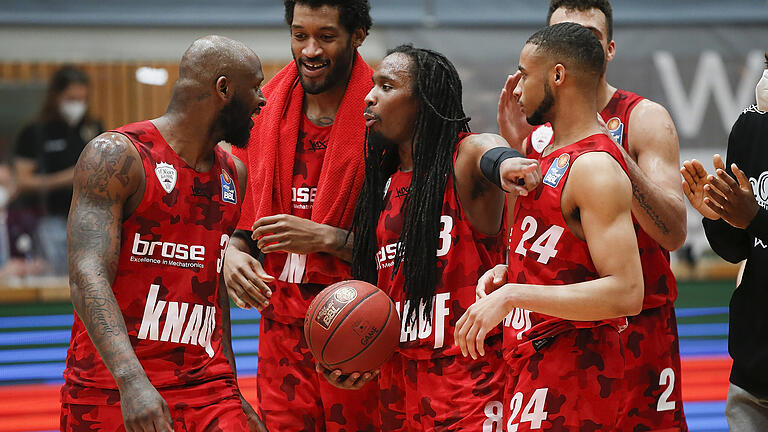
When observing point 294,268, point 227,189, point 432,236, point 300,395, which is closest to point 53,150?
point 294,268

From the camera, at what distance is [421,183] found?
10.3ft

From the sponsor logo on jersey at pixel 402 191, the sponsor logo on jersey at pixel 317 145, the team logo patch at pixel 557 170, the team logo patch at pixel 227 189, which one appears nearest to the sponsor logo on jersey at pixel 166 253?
the team logo patch at pixel 227 189

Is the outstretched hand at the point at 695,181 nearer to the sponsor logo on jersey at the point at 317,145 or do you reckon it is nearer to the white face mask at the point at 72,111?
the sponsor logo on jersey at the point at 317,145

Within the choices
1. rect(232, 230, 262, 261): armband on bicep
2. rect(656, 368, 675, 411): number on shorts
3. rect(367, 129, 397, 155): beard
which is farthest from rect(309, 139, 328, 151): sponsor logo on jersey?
rect(656, 368, 675, 411): number on shorts

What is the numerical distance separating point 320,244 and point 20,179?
279 inches

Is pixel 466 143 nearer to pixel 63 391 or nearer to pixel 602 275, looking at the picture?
pixel 602 275

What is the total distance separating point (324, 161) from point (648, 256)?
1340 mm

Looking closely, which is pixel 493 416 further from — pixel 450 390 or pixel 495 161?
pixel 495 161

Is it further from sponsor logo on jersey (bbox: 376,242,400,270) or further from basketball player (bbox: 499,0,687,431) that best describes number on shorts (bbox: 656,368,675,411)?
sponsor logo on jersey (bbox: 376,242,400,270)

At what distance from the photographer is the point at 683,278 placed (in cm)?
1020

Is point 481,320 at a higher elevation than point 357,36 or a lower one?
Answer: lower

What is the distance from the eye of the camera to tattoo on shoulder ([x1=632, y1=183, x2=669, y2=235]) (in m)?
2.91

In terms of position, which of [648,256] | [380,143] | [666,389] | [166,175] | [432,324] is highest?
[380,143]

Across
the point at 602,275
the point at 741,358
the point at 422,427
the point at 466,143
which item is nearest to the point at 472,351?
the point at 602,275
